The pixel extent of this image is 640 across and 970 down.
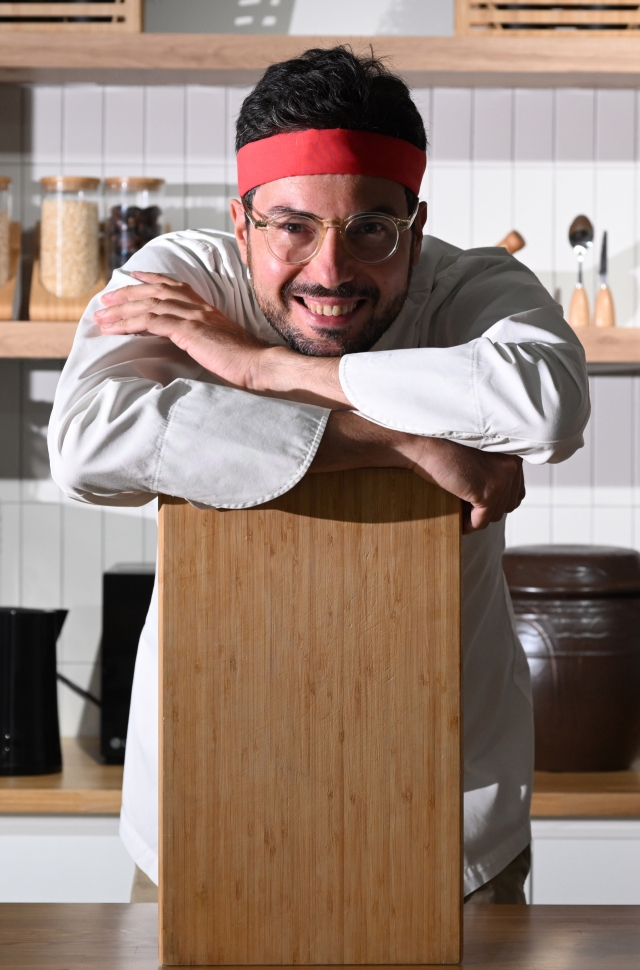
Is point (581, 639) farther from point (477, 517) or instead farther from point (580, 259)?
point (477, 517)

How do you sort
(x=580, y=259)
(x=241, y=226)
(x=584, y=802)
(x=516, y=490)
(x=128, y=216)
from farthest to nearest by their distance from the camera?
(x=580, y=259) → (x=128, y=216) → (x=584, y=802) → (x=241, y=226) → (x=516, y=490)

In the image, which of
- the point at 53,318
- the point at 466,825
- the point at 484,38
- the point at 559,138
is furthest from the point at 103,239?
the point at 466,825

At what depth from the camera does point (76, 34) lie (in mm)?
1817

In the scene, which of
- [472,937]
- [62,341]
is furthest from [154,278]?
[62,341]

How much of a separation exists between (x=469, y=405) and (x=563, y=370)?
0.09m

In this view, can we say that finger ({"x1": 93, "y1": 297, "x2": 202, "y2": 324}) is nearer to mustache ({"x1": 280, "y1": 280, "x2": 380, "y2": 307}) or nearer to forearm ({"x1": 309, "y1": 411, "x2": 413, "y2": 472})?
mustache ({"x1": 280, "y1": 280, "x2": 380, "y2": 307})

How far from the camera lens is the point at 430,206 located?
6.82 ft

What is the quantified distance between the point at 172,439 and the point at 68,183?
1366mm

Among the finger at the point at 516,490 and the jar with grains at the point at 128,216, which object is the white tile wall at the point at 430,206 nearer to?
the jar with grains at the point at 128,216

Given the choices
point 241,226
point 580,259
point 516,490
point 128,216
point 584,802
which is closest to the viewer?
point 516,490

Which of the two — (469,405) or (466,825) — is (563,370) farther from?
(466,825)

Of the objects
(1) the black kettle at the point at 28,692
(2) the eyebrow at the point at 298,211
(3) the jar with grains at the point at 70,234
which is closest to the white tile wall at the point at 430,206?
(3) the jar with grains at the point at 70,234

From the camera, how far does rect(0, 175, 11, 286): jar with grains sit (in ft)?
6.31

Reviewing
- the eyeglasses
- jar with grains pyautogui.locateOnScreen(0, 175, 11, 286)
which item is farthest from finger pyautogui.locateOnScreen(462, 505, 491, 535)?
jar with grains pyautogui.locateOnScreen(0, 175, 11, 286)
